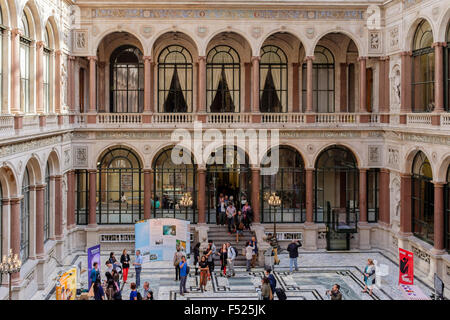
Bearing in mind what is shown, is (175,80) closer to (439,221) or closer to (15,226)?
(15,226)

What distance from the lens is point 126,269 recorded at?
22.8 m

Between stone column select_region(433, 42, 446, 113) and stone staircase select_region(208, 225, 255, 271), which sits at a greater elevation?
stone column select_region(433, 42, 446, 113)

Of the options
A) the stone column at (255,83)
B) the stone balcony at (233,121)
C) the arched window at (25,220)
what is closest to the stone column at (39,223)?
the arched window at (25,220)

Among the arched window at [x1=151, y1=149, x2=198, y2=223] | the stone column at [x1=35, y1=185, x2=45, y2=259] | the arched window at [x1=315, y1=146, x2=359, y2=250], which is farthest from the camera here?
the arched window at [x1=151, y1=149, x2=198, y2=223]

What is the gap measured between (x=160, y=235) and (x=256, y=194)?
5.83 metres

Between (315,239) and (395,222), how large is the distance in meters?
4.15

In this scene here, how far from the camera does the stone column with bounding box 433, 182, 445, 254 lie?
2247cm

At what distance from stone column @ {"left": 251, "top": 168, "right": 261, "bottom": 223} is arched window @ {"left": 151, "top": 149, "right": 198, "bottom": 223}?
3245 mm

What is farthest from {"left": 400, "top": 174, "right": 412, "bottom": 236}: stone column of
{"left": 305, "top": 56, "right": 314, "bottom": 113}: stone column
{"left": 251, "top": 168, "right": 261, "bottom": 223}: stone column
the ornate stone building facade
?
{"left": 251, "top": 168, "right": 261, "bottom": 223}: stone column

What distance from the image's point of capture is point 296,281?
23359 mm

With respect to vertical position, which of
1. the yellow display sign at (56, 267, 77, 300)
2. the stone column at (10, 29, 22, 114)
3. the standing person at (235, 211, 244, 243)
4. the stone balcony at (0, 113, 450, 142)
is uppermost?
the stone column at (10, 29, 22, 114)

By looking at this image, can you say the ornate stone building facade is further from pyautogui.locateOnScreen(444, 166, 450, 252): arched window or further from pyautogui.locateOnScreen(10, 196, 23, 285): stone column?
pyautogui.locateOnScreen(10, 196, 23, 285): stone column

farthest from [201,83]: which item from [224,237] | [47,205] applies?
[47,205]

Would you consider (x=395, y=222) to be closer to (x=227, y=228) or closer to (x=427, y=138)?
(x=427, y=138)
